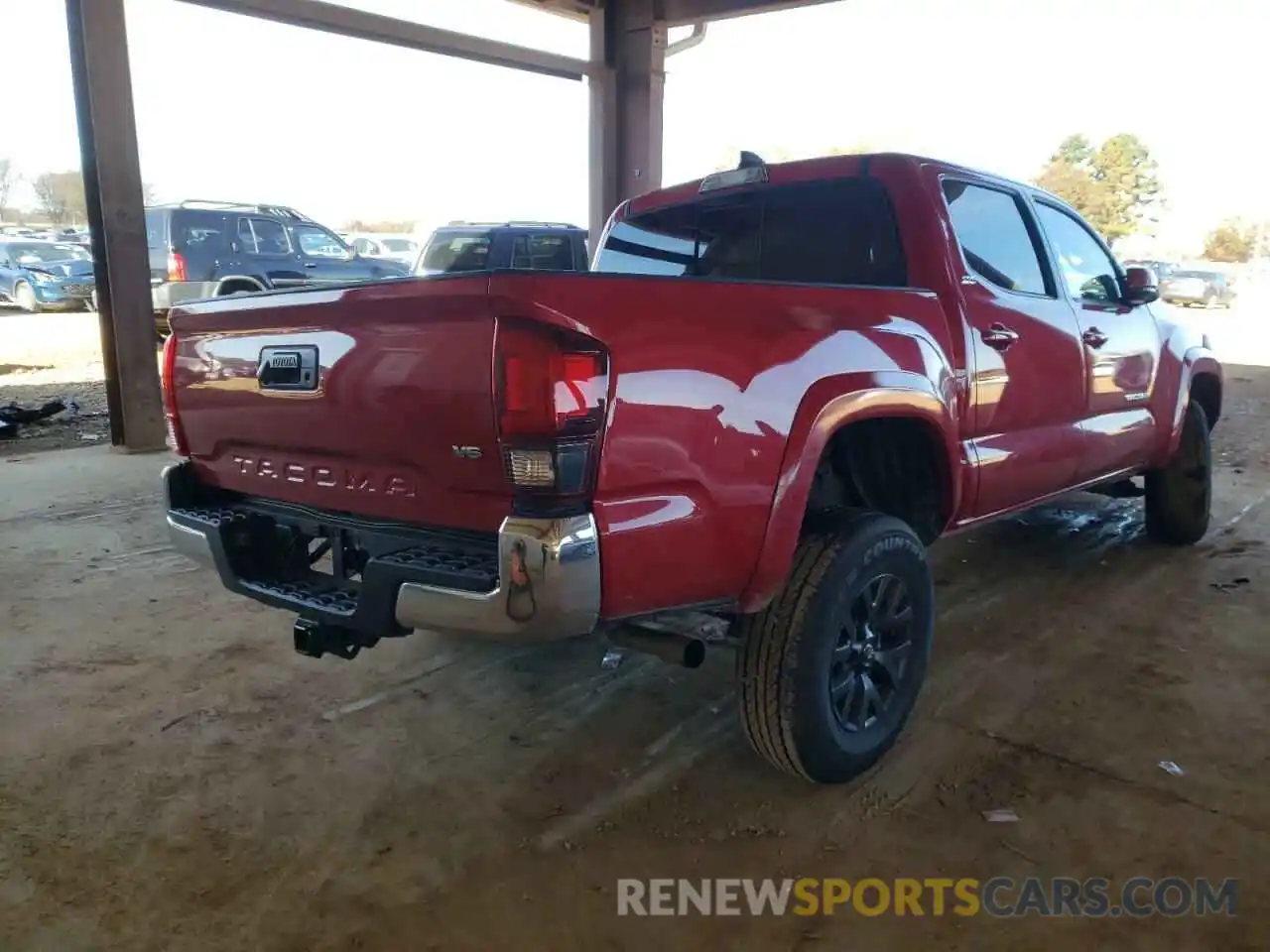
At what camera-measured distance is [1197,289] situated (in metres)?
28.5

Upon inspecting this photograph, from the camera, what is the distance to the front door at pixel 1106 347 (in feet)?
13.0

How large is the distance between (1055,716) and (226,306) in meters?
3.01

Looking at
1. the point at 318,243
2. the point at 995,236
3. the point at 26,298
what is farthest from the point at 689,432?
the point at 26,298

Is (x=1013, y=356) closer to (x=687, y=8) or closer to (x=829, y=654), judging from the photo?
(x=829, y=654)

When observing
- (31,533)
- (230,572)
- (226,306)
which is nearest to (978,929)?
(230,572)

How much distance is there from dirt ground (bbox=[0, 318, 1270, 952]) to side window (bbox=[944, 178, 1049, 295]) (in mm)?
1504

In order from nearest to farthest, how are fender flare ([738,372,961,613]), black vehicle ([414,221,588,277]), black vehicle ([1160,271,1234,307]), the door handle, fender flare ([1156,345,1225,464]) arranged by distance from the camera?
1. fender flare ([738,372,961,613])
2. the door handle
3. fender flare ([1156,345,1225,464])
4. black vehicle ([414,221,588,277])
5. black vehicle ([1160,271,1234,307])

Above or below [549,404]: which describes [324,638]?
below

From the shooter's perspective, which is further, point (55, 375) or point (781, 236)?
point (55, 375)

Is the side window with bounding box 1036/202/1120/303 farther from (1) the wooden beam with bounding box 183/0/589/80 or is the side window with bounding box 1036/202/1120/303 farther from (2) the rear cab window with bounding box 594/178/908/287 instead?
(1) the wooden beam with bounding box 183/0/589/80

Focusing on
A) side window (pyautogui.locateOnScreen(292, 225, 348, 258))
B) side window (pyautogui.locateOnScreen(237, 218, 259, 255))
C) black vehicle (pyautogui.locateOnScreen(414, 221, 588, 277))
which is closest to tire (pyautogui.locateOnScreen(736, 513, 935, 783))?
black vehicle (pyautogui.locateOnScreen(414, 221, 588, 277))

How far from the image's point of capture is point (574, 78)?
34.4 feet

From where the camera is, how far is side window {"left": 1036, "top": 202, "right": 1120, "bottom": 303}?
3.98 meters

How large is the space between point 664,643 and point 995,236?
2.22 m
